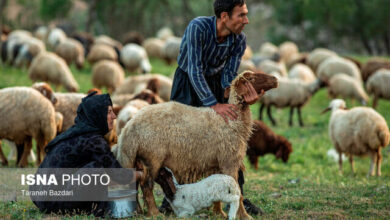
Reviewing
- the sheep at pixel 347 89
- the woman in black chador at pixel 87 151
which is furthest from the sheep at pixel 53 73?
the woman in black chador at pixel 87 151

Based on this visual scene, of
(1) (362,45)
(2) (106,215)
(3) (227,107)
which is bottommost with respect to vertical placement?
(1) (362,45)

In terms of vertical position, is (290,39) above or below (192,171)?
below

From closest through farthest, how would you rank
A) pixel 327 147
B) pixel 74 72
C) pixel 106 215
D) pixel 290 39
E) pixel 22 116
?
1. pixel 106 215
2. pixel 22 116
3. pixel 327 147
4. pixel 74 72
5. pixel 290 39

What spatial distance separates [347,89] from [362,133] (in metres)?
8.59

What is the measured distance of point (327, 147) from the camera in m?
12.1

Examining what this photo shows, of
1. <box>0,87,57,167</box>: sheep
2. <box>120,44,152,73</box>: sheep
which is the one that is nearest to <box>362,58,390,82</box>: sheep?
<box>120,44,152,73</box>: sheep

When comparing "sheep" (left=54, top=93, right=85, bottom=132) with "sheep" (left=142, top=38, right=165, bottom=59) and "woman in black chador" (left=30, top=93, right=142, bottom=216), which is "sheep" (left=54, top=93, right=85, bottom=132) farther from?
"sheep" (left=142, top=38, right=165, bottom=59)

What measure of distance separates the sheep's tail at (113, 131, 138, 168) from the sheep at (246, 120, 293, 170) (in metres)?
5.44

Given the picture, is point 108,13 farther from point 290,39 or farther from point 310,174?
point 310,174

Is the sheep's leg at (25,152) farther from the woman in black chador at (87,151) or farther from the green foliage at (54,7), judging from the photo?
the green foliage at (54,7)

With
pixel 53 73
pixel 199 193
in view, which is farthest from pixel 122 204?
pixel 53 73

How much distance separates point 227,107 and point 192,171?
0.74 m

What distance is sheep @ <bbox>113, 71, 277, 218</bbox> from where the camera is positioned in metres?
4.71

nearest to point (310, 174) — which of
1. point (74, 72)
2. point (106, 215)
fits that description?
point (106, 215)
